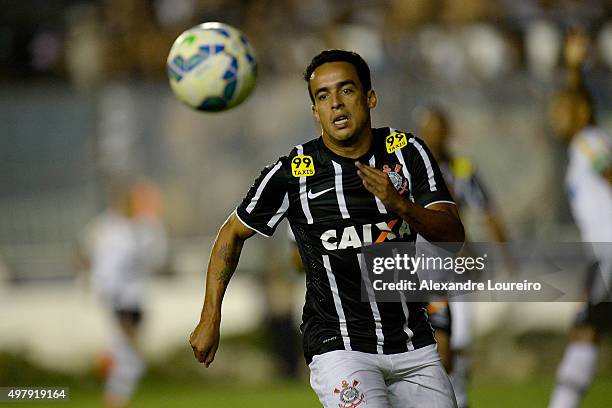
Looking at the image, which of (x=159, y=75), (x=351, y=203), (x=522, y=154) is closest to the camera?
(x=351, y=203)

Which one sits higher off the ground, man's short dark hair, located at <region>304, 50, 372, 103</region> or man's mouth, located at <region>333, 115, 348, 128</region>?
man's short dark hair, located at <region>304, 50, 372, 103</region>

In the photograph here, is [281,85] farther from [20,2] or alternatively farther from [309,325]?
[309,325]

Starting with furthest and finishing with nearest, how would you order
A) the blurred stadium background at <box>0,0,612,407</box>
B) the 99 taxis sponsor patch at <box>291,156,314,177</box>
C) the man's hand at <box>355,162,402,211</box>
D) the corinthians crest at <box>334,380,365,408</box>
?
the blurred stadium background at <box>0,0,612,407</box> < the 99 taxis sponsor patch at <box>291,156,314,177</box> < the corinthians crest at <box>334,380,365,408</box> < the man's hand at <box>355,162,402,211</box>

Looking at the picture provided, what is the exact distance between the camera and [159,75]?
1428 centimetres

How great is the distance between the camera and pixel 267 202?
510 cm

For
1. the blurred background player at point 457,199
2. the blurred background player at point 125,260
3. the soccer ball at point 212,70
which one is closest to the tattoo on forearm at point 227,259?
the soccer ball at point 212,70

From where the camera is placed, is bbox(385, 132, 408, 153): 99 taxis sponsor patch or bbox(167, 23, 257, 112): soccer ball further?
bbox(167, 23, 257, 112): soccer ball

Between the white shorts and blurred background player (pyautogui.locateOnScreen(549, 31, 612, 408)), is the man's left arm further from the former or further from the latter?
blurred background player (pyautogui.locateOnScreen(549, 31, 612, 408))

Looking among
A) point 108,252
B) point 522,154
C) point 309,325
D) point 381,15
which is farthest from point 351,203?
point 381,15

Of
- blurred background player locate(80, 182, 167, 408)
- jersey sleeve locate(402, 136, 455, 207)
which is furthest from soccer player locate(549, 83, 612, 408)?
blurred background player locate(80, 182, 167, 408)

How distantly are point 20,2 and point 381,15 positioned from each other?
5004 mm

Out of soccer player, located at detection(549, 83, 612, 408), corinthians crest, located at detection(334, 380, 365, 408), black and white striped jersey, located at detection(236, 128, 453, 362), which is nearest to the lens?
corinthians crest, located at detection(334, 380, 365, 408)

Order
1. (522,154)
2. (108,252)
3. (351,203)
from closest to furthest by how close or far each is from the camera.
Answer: (351,203) < (108,252) < (522,154)

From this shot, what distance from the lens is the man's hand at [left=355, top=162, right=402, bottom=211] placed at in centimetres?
455
